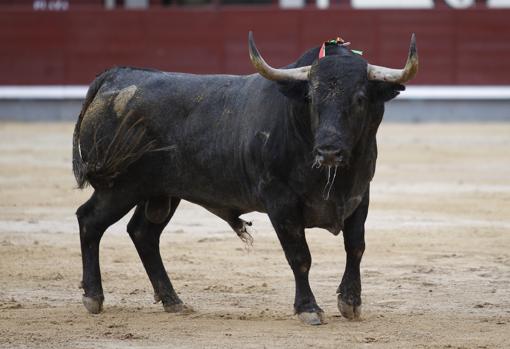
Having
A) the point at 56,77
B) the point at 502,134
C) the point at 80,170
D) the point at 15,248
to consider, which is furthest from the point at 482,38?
the point at 80,170

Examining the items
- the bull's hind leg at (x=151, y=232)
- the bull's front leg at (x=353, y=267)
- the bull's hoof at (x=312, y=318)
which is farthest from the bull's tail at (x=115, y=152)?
the bull's hoof at (x=312, y=318)

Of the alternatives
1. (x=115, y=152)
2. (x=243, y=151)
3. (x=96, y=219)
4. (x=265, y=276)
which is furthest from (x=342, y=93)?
(x=265, y=276)

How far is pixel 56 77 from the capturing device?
55.9 feet

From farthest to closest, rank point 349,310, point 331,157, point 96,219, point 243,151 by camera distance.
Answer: point 96,219 < point 243,151 < point 349,310 < point 331,157

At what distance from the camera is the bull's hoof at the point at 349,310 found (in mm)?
5117

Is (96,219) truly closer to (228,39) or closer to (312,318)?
(312,318)

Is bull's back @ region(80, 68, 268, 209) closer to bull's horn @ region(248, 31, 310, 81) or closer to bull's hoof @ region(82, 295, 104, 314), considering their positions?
bull's horn @ region(248, 31, 310, 81)

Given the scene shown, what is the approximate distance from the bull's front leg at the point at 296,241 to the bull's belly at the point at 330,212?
0.15 ft

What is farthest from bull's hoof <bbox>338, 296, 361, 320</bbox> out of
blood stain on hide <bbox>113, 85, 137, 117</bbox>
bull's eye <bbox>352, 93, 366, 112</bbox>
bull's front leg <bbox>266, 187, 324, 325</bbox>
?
blood stain on hide <bbox>113, 85, 137, 117</bbox>

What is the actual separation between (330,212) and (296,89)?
0.52 meters

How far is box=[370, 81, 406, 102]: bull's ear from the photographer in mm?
4887

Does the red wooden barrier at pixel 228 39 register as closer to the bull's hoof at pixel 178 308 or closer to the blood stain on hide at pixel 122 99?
the blood stain on hide at pixel 122 99

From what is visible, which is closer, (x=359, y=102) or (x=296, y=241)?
(x=359, y=102)

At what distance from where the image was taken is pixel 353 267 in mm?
5156
